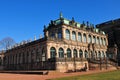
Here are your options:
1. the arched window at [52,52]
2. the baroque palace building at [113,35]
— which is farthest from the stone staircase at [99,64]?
the baroque palace building at [113,35]

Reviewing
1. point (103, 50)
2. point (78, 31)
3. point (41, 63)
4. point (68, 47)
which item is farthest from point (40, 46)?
point (103, 50)

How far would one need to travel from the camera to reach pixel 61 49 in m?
50.6

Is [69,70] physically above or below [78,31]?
below

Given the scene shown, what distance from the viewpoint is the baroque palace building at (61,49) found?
4422 cm

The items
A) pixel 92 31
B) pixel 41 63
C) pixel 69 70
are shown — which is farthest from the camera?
pixel 92 31

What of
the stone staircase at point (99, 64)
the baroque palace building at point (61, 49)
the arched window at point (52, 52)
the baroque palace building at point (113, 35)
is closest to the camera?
the baroque palace building at point (61, 49)

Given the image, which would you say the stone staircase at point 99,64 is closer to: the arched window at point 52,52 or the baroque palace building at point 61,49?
the baroque palace building at point 61,49

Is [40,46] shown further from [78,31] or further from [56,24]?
[78,31]

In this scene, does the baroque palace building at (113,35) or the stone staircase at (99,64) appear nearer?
the stone staircase at (99,64)

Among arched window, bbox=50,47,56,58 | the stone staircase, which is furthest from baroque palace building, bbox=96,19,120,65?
arched window, bbox=50,47,56,58

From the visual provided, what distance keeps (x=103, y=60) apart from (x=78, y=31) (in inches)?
519

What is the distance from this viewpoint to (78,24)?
59.7 meters

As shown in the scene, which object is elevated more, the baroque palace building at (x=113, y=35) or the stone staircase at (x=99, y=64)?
the baroque palace building at (x=113, y=35)

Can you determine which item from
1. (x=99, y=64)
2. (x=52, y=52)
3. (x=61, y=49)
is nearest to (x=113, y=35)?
(x=99, y=64)
